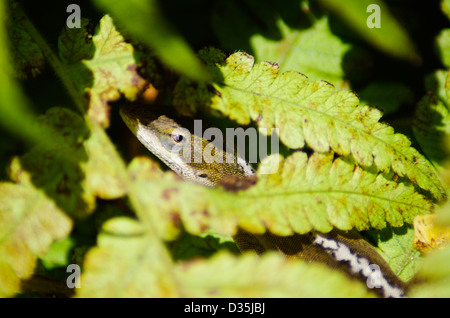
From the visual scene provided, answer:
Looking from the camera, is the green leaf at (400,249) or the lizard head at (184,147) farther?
the lizard head at (184,147)

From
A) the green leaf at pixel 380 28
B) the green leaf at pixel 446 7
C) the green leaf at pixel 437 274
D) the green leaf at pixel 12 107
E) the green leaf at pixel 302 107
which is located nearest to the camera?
the green leaf at pixel 437 274

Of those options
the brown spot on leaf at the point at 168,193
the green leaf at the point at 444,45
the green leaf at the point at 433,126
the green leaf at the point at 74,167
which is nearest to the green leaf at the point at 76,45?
the green leaf at the point at 74,167

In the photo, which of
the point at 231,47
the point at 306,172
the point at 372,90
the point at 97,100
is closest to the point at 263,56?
the point at 231,47

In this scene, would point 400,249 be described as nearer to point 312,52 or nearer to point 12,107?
point 312,52

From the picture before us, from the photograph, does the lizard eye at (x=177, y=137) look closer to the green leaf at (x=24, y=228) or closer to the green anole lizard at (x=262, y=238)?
the green anole lizard at (x=262, y=238)

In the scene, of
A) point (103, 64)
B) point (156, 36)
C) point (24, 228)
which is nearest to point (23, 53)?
point (103, 64)

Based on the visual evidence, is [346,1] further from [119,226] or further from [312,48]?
[119,226]

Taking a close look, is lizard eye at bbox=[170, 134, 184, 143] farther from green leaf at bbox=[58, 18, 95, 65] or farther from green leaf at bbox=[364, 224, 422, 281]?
green leaf at bbox=[364, 224, 422, 281]
